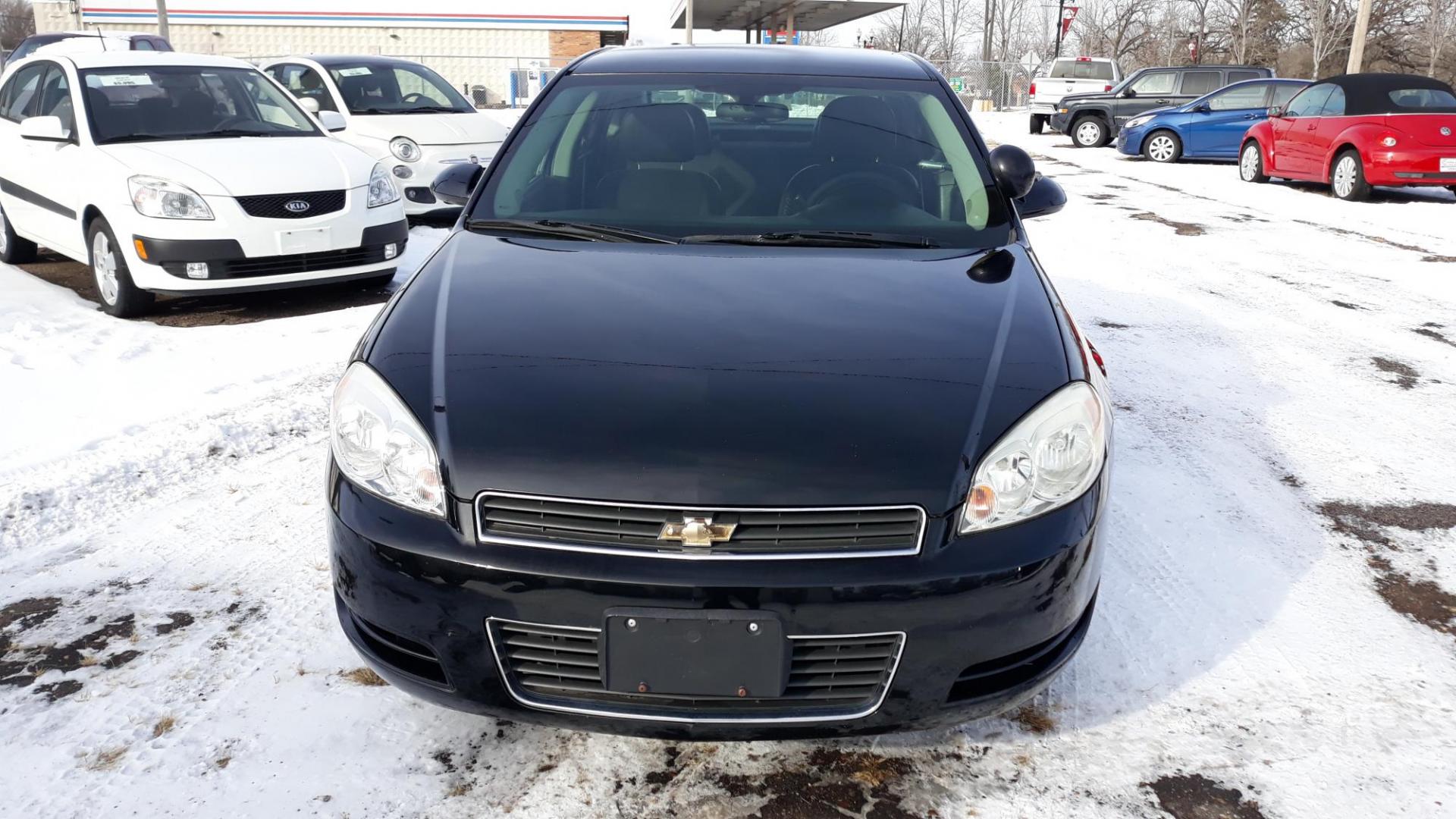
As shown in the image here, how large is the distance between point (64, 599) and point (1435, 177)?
13042 mm

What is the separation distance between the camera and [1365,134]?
11836 mm

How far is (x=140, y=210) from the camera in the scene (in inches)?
244

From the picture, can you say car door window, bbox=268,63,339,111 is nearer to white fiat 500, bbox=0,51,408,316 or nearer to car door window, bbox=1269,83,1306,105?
white fiat 500, bbox=0,51,408,316

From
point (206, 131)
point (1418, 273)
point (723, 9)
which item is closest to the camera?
point (206, 131)

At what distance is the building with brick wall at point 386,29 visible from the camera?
173 feet

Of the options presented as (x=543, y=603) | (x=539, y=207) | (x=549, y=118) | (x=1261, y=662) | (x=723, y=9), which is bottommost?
(x=1261, y=662)

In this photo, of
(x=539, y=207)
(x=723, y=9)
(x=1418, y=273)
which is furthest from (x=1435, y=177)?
(x=723, y=9)

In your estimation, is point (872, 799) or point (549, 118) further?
point (549, 118)

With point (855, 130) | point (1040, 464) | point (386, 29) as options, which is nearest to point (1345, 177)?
point (855, 130)

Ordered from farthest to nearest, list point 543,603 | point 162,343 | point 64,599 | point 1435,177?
1. point 1435,177
2. point 162,343
3. point 64,599
4. point 543,603

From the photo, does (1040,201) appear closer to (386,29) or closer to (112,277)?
(112,277)

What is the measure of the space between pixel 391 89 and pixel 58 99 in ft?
12.5

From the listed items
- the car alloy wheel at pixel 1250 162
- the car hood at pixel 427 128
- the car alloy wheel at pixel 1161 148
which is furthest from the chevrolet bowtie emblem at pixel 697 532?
the car alloy wheel at pixel 1161 148

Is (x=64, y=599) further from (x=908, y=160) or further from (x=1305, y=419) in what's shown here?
(x=1305, y=419)
